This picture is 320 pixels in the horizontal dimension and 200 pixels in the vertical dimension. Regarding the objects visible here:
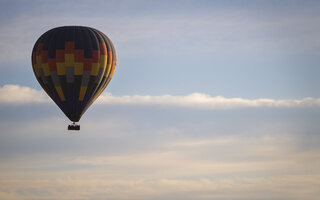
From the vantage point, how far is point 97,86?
399 feet

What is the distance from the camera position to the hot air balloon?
4724 inches

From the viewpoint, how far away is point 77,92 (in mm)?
120500

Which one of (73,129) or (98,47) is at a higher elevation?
(98,47)

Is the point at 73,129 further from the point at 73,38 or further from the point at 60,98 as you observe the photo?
the point at 73,38

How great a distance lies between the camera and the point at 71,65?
120m

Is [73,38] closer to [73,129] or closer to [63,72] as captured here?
[63,72]

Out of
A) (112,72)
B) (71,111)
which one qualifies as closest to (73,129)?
(71,111)

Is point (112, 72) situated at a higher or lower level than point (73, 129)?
higher

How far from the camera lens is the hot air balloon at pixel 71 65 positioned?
12000cm

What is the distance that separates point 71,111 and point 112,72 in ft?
27.5

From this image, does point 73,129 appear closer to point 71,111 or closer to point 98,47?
point 71,111

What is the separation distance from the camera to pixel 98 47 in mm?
121000

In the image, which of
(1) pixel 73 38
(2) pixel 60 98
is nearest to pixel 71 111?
(2) pixel 60 98

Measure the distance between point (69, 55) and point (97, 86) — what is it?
18.6 feet
